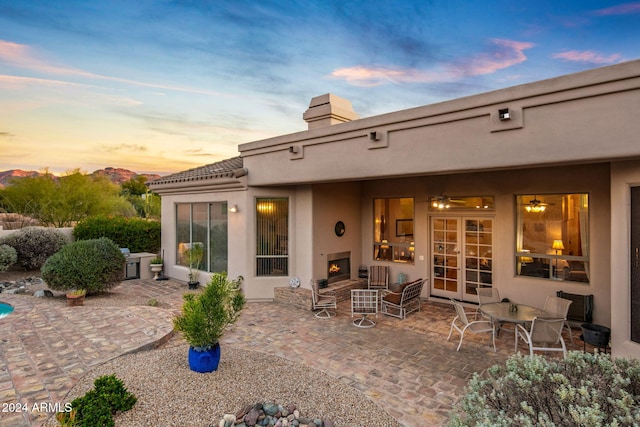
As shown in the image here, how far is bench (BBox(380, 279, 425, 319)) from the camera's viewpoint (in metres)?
8.78

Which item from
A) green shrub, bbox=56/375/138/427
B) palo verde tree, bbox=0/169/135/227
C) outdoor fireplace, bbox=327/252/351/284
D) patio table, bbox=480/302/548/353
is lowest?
green shrub, bbox=56/375/138/427

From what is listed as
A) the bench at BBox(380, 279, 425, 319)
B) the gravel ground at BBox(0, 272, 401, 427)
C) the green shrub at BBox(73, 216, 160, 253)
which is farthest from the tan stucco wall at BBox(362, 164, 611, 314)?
the green shrub at BBox(73, 216, 160, 253)

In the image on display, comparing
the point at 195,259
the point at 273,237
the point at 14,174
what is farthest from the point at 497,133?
the point at 14,174

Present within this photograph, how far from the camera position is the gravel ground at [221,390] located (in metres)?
4.34

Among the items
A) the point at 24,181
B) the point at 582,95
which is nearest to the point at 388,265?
the point at 582,95

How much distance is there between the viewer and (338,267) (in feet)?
37.0

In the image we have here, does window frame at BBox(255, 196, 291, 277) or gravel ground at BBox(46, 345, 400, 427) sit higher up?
window frame at BBox(255, 196, 291, 277)

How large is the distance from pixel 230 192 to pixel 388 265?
19.6 ft

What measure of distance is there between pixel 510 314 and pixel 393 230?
16.7 feet

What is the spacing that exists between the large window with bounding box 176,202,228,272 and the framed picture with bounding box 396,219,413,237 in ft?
19.7

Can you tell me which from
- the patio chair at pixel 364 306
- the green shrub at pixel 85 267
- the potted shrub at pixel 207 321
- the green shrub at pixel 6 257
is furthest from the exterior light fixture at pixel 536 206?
the green shrub at pixel 6 257

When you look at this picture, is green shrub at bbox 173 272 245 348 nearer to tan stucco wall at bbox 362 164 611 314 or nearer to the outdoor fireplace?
the outdoor fireplace

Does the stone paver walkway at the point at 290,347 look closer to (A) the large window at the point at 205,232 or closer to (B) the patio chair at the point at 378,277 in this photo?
(B) the patio chair at the point at 378,277

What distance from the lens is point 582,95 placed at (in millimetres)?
5141
